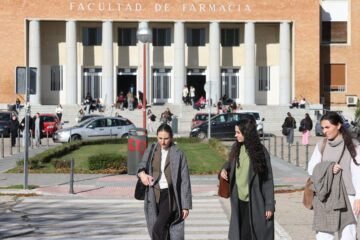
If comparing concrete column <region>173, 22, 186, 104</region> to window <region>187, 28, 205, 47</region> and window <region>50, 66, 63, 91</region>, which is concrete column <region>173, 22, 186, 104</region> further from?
window <region>50, 66, 63, 91</region>

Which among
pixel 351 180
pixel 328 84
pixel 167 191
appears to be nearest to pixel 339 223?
pixel 351 180

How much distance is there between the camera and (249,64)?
6769cm

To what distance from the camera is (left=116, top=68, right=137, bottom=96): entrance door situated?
69500mm

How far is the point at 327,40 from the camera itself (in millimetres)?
72250

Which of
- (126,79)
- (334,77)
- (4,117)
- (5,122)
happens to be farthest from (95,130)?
(334,77)

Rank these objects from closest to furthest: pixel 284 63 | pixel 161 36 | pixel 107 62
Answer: pixel 107 62 < pixel 284 63 < pixel 161 36

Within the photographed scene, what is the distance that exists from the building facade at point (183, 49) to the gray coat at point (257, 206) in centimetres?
5482

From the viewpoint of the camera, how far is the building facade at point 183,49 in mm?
66438

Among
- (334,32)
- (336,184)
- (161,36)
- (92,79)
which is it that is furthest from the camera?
(334,32)

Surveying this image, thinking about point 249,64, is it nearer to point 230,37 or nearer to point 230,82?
point 230,82

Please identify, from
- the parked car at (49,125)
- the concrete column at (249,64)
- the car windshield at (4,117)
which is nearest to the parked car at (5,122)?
the car windshield at (4,117)

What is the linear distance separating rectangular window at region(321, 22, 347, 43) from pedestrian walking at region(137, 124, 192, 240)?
63.0 meters

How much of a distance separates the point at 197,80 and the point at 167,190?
60.1m

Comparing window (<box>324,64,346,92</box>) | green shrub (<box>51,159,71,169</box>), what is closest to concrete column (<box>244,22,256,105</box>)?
window (<box>324,64,346,92</box>)
